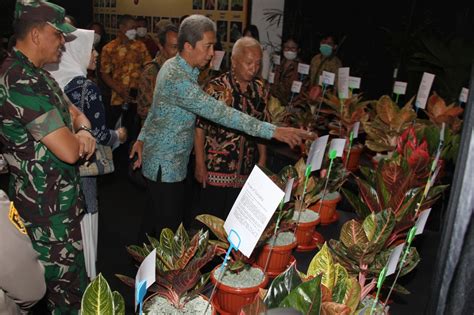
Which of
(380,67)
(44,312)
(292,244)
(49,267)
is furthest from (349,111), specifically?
(380,67)

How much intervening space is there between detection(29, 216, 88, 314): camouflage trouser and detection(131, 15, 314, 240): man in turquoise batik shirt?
Answer: 61 cm

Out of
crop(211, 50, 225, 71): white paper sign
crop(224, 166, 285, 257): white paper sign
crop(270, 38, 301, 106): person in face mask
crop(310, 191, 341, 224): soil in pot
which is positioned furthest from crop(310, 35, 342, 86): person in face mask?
crop(224, 166, 285, 257): white paper sign

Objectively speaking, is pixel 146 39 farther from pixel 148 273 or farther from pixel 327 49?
pixel 148 273

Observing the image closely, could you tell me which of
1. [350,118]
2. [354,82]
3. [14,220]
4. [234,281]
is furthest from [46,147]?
[354,82]

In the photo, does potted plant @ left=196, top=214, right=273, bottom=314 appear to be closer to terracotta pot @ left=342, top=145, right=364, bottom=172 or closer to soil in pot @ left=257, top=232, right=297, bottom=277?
soil in pot @ left=257, top=232, right=297, bottom=277

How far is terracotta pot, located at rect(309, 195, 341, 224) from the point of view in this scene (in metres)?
1.85

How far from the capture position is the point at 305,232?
1.66 m

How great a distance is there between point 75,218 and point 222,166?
3.03 ft

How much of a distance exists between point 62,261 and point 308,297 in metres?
1.16

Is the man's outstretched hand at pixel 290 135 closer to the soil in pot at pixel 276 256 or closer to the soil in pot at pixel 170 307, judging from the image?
the soil in pot at pixel 276 256

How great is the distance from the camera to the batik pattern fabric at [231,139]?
7.77ft

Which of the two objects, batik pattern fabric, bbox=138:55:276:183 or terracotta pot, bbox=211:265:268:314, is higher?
batik pattern fabric, bbox=138:55:276:183

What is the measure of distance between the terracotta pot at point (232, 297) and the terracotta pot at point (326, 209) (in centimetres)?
61

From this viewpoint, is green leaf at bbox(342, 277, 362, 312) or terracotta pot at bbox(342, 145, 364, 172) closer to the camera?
green leaf at bbox(342, 277, 362, 312)
